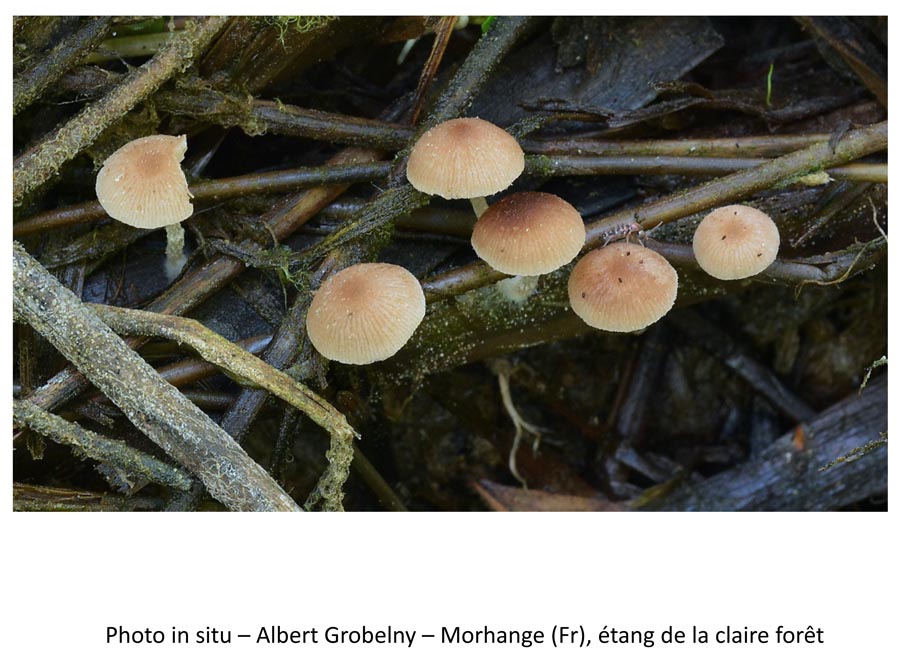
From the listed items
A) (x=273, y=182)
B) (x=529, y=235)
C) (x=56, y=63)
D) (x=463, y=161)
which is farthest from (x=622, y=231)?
(x=56, y=63)

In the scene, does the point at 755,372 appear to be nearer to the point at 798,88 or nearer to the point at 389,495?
the point at 798,88

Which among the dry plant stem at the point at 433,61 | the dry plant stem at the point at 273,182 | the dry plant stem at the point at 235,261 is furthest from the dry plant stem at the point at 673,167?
the dry plant stem at the point at 235,261

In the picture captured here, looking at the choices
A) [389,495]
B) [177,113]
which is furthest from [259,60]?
[389,495]

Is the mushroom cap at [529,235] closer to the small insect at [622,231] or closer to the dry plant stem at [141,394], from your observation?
the small insect at [622,231]

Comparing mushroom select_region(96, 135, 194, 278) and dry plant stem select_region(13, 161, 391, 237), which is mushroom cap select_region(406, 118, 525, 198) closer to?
dry plant stem select_region(13, 161, 391, 237)

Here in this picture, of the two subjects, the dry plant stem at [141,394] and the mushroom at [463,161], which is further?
the mushroom at [463,161]

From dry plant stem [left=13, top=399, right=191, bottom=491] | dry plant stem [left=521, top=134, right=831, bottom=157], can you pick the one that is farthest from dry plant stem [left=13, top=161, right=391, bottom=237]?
dry plant stem [left=13, top=399, right=191, bottom=491]
